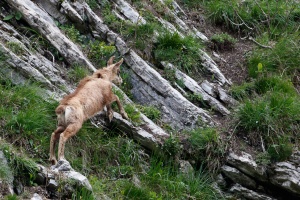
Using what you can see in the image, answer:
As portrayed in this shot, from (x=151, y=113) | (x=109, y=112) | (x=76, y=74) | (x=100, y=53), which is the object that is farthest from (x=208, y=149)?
(x=100, y=53)

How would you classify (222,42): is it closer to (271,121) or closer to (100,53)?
(100,53)

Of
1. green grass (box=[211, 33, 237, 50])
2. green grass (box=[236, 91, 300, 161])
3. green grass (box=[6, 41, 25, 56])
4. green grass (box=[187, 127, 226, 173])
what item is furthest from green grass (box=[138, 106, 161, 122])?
green grass (box=[211, 33, 237, 50])

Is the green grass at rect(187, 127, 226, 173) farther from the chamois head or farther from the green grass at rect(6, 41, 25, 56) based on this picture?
the green grass at rect(6, 41, 25, 56)

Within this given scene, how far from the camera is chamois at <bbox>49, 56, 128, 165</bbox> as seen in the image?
7837 mm

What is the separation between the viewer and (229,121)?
33.2ft

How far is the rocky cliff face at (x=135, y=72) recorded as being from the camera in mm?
9188

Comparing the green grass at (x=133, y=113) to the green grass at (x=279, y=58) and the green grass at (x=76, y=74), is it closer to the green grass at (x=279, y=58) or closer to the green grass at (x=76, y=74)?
the green grass at (x=76, y=74)

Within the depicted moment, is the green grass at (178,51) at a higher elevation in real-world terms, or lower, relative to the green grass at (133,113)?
higher

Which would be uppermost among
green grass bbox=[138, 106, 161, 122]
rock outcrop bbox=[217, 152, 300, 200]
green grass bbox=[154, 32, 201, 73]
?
green grass bbox=[154, 32, 201, 73]

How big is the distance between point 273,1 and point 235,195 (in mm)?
6797

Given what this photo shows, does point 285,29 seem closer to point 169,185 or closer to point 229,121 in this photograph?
point 229,121

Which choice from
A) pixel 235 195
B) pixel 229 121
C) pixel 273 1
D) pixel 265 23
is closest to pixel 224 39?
pixel 265 23

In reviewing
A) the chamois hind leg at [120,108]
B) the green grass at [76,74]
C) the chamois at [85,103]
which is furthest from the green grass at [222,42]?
the chamois hind leg at [120,108]

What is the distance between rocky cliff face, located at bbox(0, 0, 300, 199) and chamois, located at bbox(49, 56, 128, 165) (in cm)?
38
